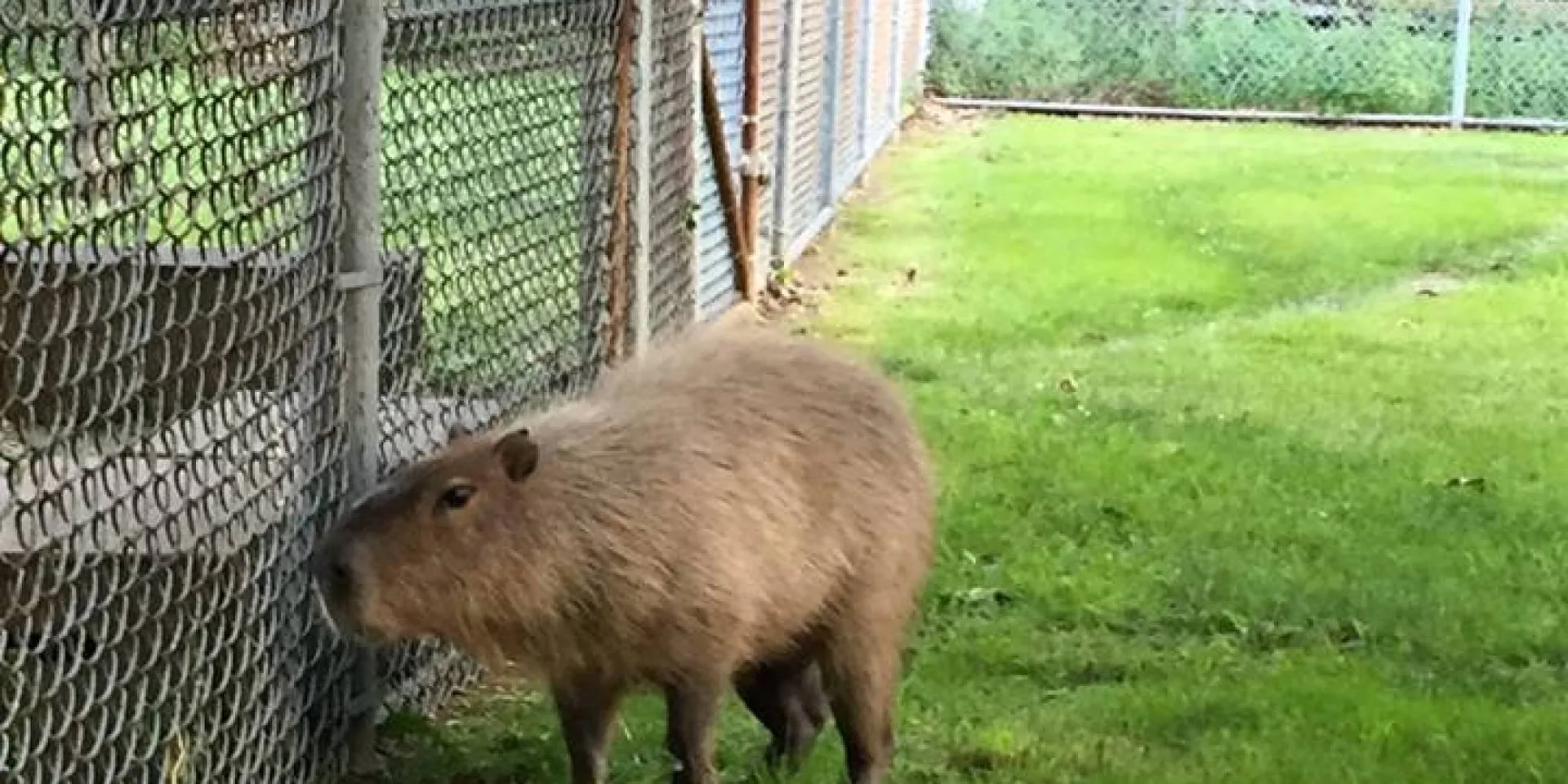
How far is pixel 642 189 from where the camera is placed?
6.00 m

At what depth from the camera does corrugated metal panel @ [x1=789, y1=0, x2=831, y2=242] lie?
10688 millimetres

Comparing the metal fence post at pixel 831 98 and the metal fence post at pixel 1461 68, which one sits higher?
the metal fence post at pixel 831 98

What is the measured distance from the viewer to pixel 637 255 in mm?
5965

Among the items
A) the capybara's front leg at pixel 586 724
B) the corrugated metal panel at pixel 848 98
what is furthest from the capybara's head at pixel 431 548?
the corrugated metal panel at pixel 848 98

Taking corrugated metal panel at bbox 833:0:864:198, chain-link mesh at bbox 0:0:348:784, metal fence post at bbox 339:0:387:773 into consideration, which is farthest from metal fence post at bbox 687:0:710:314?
corrugated metal panel at bbox 833:0:864:198

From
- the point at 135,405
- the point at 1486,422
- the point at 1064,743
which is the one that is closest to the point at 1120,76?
the point at 1486,422

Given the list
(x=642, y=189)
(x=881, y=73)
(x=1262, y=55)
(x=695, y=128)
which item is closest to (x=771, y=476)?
(x=642, y=189)

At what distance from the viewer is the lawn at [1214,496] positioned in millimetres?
4613

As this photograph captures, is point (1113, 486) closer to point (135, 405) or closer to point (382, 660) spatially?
point (382, 660)

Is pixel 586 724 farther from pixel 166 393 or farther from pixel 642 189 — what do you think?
pixel 642 189

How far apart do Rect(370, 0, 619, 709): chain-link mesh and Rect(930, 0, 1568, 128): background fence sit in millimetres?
14112

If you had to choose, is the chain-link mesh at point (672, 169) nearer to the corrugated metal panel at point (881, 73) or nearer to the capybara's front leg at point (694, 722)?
the capybara's front leg at point (694, 722)

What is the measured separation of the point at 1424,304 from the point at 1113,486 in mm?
3914

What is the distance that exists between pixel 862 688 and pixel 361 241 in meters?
1.09
